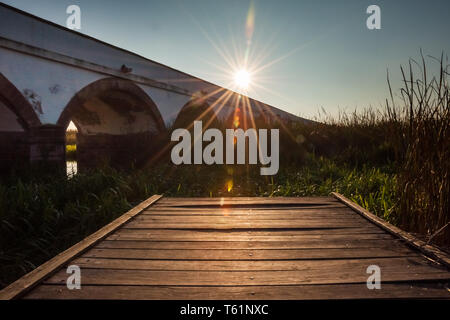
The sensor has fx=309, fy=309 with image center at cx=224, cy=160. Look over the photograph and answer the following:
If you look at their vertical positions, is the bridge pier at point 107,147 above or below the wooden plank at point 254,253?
above

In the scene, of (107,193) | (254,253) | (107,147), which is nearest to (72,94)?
(107,147)

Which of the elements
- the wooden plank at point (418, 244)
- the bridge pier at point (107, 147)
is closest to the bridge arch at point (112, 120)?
the bridge pier at point (107, 147)

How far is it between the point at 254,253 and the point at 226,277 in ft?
1.35

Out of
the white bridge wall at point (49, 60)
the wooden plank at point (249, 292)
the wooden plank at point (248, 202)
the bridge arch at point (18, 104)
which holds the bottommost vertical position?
the wooden plank at point (249, 292)

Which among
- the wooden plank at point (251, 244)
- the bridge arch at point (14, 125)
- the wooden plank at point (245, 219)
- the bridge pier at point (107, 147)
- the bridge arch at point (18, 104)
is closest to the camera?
the wooden plank at point (251, 244)

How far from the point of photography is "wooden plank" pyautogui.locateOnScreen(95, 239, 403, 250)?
217 centimetres

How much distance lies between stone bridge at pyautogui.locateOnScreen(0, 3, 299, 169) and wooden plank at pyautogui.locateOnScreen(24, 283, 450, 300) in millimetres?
6057

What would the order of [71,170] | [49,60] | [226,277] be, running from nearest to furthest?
1. [226,277]
2. [49,60]
3. [71,170]

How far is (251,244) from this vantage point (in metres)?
2.23

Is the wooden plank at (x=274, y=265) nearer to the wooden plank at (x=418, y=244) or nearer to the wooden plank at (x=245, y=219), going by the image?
the wooden plank at (x=418, y=244)

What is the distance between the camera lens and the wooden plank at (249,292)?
57.2 inches

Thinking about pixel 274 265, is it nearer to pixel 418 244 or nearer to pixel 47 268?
pixel 418 244

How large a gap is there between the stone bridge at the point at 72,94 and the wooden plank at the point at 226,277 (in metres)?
5.92

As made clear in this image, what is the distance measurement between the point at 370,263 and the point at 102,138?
392 inches
